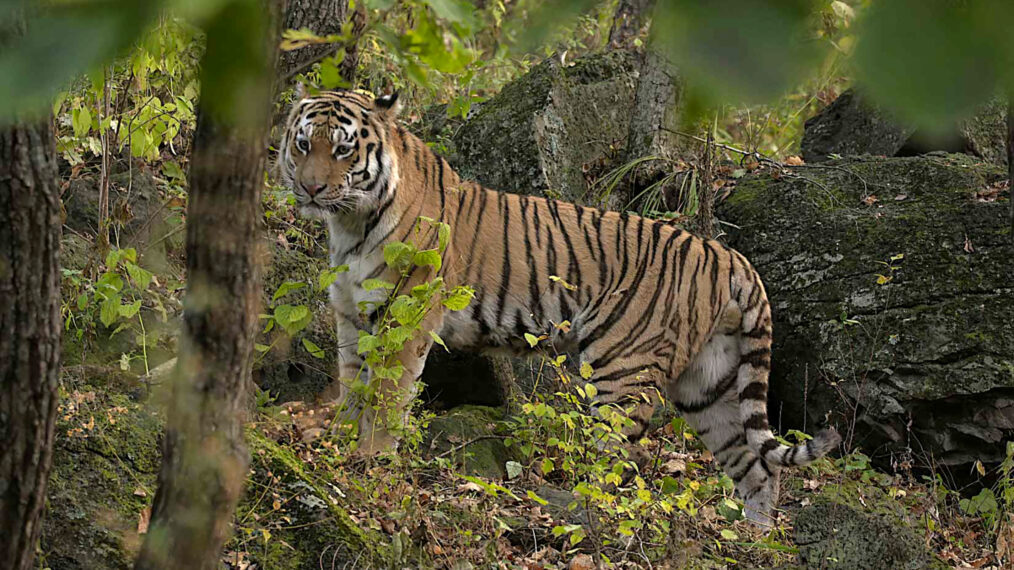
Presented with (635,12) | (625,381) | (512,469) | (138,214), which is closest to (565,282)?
(625,381)

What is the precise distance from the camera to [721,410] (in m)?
5.92

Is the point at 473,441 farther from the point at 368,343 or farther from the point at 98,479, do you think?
the point at 98,479

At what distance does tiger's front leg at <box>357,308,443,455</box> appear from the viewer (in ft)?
14.7

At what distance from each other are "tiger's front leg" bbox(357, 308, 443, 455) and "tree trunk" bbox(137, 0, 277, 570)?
2251mm

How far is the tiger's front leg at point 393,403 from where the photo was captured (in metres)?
4.49

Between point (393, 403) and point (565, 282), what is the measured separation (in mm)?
1323

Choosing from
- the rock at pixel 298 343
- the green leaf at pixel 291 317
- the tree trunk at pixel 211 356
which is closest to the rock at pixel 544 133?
the rock at pixel 298 343

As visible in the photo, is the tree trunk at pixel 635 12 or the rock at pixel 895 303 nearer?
the tree trunk at pixel 635 12

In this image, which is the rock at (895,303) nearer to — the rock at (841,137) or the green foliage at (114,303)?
the rock at (841,137)

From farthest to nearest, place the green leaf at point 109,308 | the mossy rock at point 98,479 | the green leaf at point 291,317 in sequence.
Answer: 1. the green leaf at point 291,317
2. the green leaf at point 109,308
3. the mossy rock at point 98,479

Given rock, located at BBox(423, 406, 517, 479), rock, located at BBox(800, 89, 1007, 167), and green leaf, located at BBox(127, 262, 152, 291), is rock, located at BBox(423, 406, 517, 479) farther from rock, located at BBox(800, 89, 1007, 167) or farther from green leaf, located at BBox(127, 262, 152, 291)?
rock, located at BBox(800, 89, 1007, 167)

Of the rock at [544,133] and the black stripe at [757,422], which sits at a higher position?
the rock at [544,133]

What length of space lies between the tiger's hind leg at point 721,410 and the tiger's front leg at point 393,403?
154cm

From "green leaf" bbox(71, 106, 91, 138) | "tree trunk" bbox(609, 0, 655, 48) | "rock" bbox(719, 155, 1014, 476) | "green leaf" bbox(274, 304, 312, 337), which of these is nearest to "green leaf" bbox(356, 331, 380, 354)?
"green leaf" bbox(274, 304, 312, 337)
